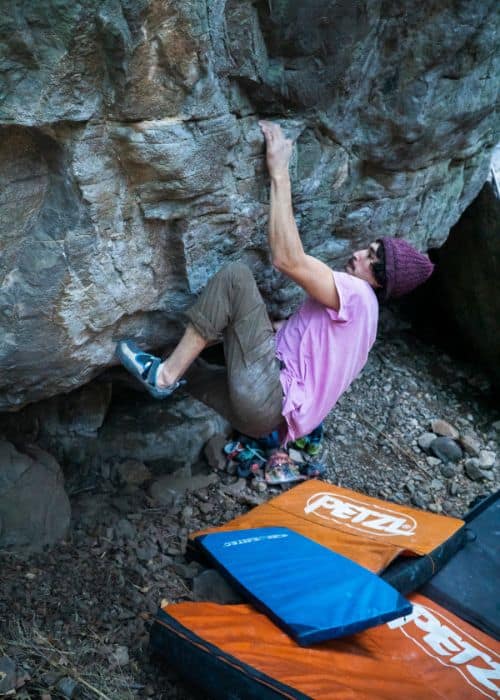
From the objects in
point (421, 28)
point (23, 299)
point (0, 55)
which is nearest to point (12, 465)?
point (23, 299)

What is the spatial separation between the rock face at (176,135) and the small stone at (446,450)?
2.02 metres

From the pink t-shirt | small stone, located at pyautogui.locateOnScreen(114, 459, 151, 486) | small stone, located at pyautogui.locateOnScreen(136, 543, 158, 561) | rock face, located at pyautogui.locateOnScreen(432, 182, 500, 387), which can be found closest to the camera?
the pink t-shirt

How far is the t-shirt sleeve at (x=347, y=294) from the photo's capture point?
122 inches

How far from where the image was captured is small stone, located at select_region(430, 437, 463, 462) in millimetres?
5023

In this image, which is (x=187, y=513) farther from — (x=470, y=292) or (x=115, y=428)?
(x=470, y=292)

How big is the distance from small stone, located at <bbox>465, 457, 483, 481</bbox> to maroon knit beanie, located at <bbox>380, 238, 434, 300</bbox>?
83.4 inches

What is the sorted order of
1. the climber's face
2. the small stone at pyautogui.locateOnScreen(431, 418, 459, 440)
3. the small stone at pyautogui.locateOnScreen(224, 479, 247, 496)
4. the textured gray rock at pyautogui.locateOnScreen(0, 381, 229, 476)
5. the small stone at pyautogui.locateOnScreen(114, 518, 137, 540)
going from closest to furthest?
the climber's face → the small stone at pyautogui.locateOnScreen(114, 518, 137, 540) → the textured gray rock at pyautogui.locateOnScreen(0, 381, 229, 476) → the small stone at pyautogui.locateOnScreen(224, 479, 247, 496) → the small stone at pyautogui.locateOnScreen(431, 418, 459, 440)

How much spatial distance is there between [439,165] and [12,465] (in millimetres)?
3006

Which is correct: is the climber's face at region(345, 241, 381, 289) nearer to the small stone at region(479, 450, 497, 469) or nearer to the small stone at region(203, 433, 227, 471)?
the small stone at region(203, 433, 227, 471)

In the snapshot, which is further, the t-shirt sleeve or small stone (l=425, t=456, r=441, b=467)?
small stone (l=425, t=456, r=441, b=467)

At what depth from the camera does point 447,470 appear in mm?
4906

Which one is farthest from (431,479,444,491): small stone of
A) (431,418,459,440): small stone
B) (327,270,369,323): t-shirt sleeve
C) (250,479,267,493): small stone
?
(327,270,369,323): t-shirt sleeve

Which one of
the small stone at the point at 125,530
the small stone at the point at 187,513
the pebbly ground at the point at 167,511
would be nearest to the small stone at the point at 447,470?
the pebbly ground at the point at 167,511

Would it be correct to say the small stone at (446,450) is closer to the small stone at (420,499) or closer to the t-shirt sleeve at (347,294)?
the small stone at (420,499)
